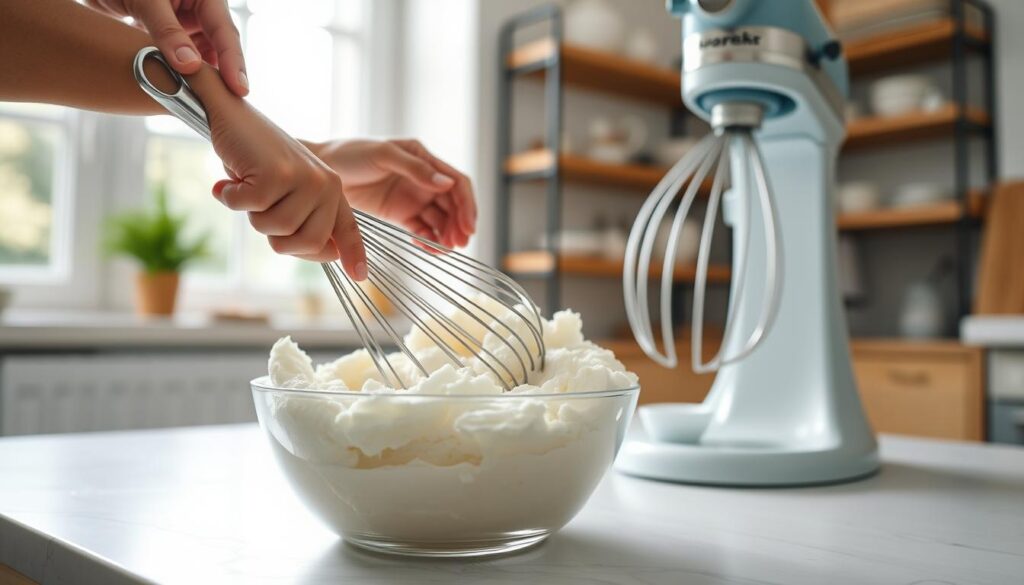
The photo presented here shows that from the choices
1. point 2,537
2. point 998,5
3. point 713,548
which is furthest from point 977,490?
point 998,5

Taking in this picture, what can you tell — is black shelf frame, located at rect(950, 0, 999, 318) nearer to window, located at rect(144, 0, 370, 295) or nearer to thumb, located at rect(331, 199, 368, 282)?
window, located at rect(144, 0, 370, 295)

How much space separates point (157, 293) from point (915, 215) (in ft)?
7.03

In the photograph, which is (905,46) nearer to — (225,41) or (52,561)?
(225,41)

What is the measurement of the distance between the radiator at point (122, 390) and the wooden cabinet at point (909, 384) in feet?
3.51

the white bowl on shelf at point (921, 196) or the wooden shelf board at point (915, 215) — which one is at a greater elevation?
the white bowl on shelf at point (921, 196)

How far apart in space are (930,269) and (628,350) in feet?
3.58

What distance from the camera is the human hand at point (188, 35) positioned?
428 millimetres

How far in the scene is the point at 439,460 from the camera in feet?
1.26

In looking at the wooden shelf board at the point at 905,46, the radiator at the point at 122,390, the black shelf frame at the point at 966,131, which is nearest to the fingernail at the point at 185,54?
the radiator at the point at 122,390

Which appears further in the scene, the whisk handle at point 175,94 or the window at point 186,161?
the window at point 186,161

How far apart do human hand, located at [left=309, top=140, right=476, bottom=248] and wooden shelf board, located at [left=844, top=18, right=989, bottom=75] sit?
7.89 ft

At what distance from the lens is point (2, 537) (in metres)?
0.48

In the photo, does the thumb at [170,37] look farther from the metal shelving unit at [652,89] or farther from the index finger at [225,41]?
the metal shelving unit at [652,89]

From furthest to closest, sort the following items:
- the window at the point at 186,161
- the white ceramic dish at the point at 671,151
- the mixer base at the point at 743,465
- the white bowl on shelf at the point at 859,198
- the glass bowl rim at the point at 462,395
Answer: the white ceramic dish at the point at 671,151 < the white bowl on shelf at the point at 859,198 < the window at the point at 186,161 < the mixer base at the point at 743,465 < the glass bowl rim at the point at 462,395
